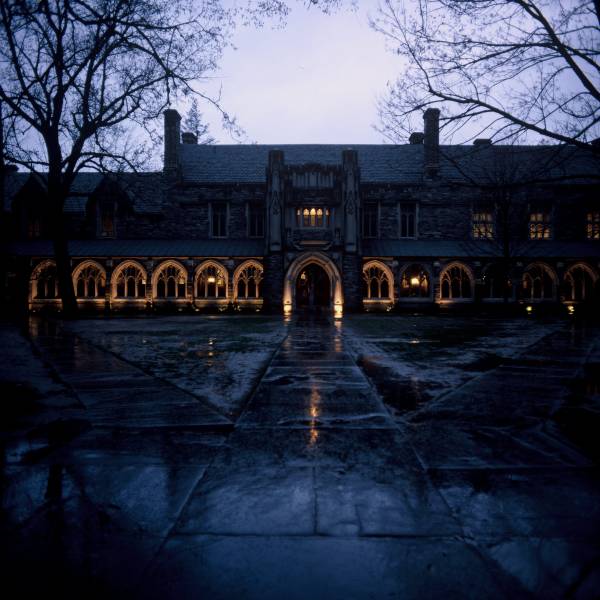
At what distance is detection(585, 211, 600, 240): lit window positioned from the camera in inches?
1026

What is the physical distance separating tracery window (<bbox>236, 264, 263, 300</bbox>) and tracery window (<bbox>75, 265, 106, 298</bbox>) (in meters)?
8.48

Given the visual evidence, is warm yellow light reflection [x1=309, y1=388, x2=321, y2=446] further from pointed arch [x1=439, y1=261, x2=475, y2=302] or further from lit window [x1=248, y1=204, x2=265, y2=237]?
lit window [x1=248, y1=204, x2=265, y2=237]

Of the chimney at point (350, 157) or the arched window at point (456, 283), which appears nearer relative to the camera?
the chimney at point (350, 157)

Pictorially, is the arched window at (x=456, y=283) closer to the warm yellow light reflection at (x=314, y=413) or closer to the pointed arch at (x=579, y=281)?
the pointed arch at (x=579, y=281)

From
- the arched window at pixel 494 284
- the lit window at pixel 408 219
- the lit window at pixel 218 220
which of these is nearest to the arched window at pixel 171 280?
the lit window at pixel 218 220

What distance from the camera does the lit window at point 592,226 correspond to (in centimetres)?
2606

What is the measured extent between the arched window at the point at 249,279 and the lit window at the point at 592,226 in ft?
69.8

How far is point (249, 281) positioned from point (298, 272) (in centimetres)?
319

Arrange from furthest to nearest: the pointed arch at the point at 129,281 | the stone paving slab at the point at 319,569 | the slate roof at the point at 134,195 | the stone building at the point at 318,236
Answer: the slate roof at the point at 134,195
the pointed arch at the point at 129,281
the stone building at the point at 318,236
the stone paving slab at the point at 319,569

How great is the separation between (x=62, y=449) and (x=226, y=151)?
96.2 ft

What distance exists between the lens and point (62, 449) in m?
2.89

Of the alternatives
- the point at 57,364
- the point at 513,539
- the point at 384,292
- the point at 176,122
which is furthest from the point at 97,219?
the point at 513,539

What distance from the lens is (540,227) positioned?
26234 millimetres

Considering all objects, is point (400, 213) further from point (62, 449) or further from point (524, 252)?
point (62, 449)
